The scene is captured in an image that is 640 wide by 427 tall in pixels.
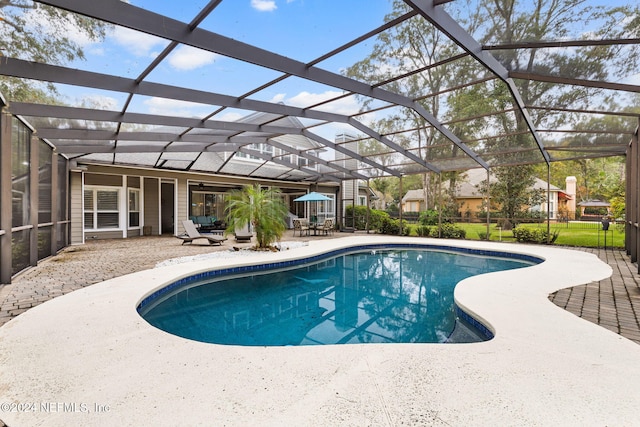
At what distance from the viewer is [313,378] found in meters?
2.45

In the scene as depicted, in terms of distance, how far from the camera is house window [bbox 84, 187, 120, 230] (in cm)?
1224

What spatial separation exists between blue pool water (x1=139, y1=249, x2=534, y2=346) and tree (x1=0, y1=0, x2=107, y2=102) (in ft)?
12.2

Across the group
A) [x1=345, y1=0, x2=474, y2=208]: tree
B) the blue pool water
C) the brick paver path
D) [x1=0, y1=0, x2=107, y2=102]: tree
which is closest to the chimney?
the blue pool water

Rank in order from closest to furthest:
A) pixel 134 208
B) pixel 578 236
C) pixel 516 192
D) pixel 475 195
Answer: pixel 134 208 < pixel 578 236 < pixel 516 192 < pixel 475 195

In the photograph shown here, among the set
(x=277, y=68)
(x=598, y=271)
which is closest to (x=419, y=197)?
(x=598, y=271)

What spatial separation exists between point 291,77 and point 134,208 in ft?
36.1

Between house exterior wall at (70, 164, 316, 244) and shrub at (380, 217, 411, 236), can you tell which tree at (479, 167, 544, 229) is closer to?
shrub at (380, 217, 411, 236)

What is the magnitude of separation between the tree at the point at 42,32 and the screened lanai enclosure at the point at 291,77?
20mm

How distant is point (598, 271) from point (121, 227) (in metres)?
15.4

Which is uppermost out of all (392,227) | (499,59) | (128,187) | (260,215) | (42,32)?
(499,59)

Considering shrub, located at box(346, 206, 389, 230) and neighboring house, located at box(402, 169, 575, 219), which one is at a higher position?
neighboring house, located at box(402, 169, 575, 219)

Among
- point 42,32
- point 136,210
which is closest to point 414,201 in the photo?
point 136,210

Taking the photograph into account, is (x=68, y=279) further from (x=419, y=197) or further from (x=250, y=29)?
(x=419, y=197)

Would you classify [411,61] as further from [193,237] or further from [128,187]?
[128,187]
